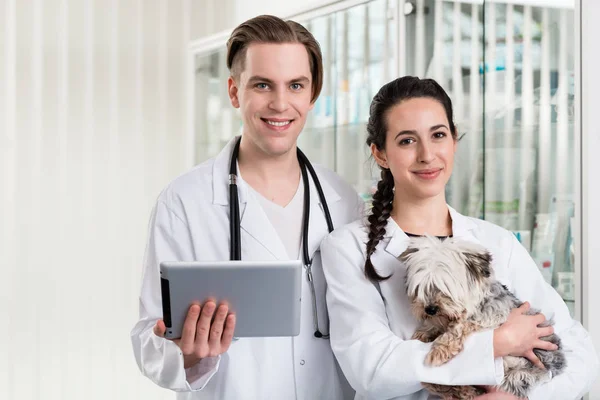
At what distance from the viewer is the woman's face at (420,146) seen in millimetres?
1764

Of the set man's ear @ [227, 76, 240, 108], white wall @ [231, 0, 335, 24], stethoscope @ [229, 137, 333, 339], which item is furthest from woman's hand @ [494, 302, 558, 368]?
white wall @ [231, 0, 335, 24]

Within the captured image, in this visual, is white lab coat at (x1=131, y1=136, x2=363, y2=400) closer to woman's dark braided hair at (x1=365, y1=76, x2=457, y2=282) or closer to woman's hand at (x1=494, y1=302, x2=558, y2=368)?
woman's dark braided hair at (x1=365, y1=76, x2=457, y2=282)

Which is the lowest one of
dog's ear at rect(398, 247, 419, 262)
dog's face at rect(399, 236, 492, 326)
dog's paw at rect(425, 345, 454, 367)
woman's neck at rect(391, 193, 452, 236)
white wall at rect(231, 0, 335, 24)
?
dog's paw at rect(425, 345, 454, 367)

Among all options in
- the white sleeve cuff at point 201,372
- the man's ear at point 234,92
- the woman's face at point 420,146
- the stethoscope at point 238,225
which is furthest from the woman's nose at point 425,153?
the white sleeve cuff at point 201,372

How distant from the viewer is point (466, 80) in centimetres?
284

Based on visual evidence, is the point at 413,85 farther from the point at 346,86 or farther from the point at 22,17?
the point at 22,17

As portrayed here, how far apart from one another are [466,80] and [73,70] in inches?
96.3

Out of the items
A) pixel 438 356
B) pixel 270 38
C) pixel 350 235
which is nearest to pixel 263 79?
pixel 270 38

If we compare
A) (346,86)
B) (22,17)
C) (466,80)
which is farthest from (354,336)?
(22,17)

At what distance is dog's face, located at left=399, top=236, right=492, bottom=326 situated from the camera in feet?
5.07

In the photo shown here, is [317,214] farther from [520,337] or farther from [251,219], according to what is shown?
[520,337]

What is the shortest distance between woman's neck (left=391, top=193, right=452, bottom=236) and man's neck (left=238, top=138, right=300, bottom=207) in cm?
37

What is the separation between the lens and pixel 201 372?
182 centimetres

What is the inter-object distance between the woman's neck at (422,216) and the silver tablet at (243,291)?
457 millimetres
